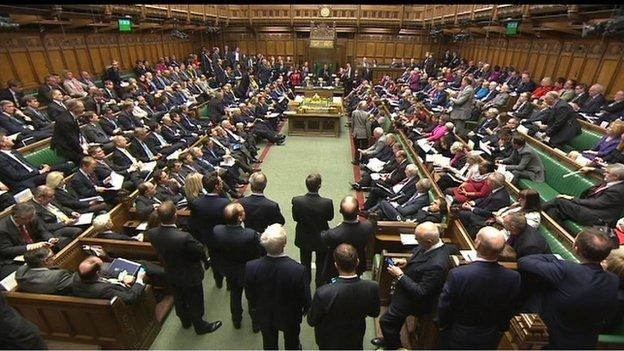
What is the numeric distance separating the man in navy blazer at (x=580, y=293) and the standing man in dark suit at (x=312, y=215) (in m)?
1.96

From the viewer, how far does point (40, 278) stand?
3.00 m

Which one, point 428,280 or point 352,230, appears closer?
point 428,280

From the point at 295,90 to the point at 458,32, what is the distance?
755 centimetres

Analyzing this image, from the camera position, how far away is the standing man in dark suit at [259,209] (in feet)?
12.4

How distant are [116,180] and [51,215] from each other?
1172 millimetres

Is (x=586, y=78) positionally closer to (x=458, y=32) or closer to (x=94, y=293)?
(x=458, y=32)

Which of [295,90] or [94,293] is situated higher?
[94,293]

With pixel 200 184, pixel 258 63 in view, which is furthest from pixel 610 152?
pixel 258 63

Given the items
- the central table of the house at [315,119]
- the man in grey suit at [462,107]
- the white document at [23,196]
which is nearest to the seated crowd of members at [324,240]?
the white document at [23,196]

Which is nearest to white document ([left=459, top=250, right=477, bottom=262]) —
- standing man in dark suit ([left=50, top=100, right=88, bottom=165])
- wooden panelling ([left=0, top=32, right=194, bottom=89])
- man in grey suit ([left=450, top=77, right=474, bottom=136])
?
man in grey suit ([left=450, top=77, right=474, bottom=136])

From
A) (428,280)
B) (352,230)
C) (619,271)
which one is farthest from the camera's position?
(352,230)

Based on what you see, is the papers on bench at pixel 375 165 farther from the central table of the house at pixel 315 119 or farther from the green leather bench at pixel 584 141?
the central table of the house at pixel 315 119

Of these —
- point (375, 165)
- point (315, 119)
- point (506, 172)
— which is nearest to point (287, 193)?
point (375, 165)

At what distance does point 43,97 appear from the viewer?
8539 mm
